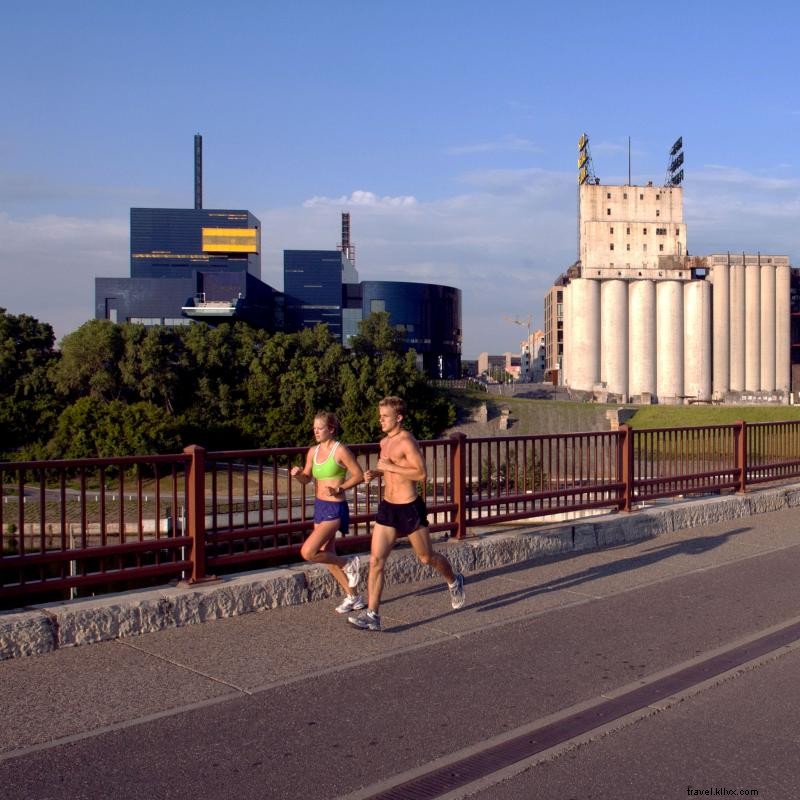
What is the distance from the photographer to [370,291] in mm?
139500

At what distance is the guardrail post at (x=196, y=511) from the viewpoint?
8094mm

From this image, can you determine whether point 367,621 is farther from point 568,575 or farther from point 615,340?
point 615,340

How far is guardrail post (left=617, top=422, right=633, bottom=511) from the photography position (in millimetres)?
13258

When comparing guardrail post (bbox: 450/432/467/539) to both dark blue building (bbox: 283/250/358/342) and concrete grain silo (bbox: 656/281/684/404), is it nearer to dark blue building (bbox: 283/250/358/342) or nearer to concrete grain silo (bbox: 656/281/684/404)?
concrete grain silo (bbox: 656/281/684/404)

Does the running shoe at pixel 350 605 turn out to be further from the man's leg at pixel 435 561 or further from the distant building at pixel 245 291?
the distant building at pixel 245 291

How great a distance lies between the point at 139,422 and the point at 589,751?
66636 mm

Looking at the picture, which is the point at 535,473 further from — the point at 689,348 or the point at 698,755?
the point at 689,348

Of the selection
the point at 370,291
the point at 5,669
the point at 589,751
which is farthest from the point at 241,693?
the point at 370,291

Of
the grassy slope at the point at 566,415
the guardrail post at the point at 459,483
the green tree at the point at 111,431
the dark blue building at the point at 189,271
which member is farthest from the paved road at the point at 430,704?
the dark blue building at the point at 189,271

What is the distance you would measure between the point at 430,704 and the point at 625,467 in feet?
27.1

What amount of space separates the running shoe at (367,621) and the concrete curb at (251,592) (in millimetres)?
1164

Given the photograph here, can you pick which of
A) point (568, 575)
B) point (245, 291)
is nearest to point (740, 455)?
point (568, 575)

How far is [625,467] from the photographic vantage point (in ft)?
43.8

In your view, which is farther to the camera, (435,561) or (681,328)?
(681,328)
